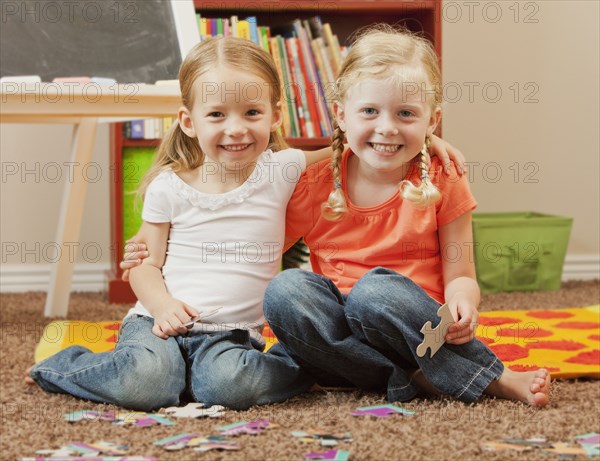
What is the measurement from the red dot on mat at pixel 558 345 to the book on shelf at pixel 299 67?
37.1 inches

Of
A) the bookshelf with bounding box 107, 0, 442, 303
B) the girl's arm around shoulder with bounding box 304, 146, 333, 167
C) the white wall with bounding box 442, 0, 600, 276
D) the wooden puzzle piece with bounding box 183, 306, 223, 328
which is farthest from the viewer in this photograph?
the white wall with bounding box 442, 0, 600, 276

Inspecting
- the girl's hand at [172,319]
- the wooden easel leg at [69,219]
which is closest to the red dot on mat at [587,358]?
the girl's hand at [172,319]

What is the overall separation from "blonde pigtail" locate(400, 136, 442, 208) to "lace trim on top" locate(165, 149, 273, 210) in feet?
0.72

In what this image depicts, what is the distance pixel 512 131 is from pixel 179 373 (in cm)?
167

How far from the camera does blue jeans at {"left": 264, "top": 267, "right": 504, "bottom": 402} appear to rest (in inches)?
45.1

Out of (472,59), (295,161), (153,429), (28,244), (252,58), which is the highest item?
(472,59)

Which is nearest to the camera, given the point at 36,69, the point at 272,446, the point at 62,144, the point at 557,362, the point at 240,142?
the point at 272,446

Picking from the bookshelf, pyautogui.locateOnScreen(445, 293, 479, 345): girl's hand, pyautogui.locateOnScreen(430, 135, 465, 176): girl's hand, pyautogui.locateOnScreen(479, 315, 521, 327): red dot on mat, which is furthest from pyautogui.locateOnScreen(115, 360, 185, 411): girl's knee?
the bookshelf

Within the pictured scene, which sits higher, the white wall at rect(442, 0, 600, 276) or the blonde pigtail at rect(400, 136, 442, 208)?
the white wall at rect(442, 0, 600, 276)

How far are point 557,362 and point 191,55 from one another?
0.73m

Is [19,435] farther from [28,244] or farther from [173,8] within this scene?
[28,244]

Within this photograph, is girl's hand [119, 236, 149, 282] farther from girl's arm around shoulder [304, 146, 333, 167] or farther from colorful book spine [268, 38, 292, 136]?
colorful book spine [268, 38, 292, 136]

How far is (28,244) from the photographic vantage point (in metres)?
2.45

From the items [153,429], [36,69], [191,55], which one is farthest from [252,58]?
[36,69]
